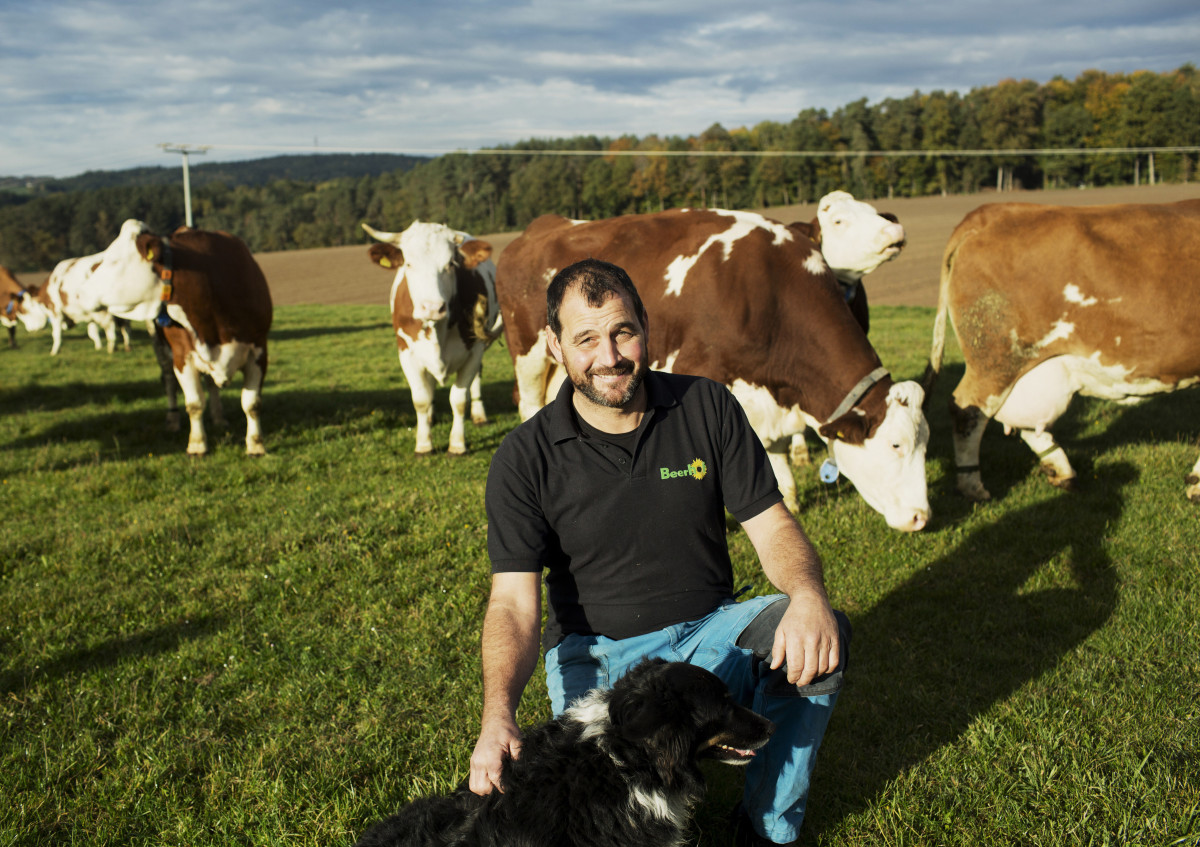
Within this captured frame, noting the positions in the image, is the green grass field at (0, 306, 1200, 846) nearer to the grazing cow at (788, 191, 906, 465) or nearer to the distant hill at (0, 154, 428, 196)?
the grazing cow at (788, 191, 906, 465)

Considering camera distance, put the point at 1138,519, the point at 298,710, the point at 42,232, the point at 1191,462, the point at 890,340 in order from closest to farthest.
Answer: the point at 298,710, the point at 1138,519, the point at 1191,462, the point at 890,340, the point at 42,232

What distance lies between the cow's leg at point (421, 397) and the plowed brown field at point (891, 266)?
15.2m

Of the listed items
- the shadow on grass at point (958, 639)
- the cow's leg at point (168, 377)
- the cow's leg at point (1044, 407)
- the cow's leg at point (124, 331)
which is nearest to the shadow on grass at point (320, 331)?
the cow's leg at point (124, 331)

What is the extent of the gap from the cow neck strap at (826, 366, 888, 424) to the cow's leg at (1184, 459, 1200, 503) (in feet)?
8.43

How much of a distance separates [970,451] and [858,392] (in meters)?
1.73

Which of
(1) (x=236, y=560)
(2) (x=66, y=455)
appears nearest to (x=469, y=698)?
(1) (x=236, y=560)

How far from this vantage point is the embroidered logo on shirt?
Result: 9.37 feet

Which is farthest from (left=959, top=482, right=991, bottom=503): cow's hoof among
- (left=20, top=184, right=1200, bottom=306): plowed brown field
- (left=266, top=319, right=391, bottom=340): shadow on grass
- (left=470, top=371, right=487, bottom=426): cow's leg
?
(left=20, top=184, right=1200, bottom=306): plowed brown field

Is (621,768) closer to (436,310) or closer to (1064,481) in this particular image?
(1064,481)

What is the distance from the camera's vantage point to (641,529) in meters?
2.84

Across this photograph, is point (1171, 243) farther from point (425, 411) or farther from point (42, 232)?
point (42, 232)

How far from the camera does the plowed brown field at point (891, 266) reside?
91.9ft

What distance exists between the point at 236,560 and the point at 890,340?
12089 mm

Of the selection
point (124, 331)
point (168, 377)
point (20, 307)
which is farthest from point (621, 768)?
point (20, 307)
